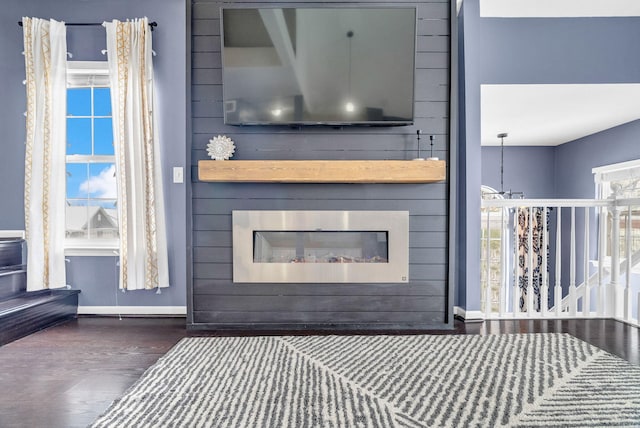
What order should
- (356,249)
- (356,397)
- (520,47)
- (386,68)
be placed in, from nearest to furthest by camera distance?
(356,397), (386,68), (356,249), (520,47)

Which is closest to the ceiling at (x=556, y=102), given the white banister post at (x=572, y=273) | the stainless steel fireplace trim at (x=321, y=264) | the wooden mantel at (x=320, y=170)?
the white banister post at (x=572, y=273)

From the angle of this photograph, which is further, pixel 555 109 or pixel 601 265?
pixel 555 109

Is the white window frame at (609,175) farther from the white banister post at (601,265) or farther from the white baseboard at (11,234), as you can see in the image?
the white baseboard at (11,234)

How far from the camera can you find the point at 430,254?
2.55 meters

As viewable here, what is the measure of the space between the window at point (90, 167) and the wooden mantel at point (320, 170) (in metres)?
1.04

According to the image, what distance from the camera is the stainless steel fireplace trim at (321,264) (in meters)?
2.53

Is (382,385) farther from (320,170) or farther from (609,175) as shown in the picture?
(609,175)

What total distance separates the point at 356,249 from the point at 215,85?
4.77 feet

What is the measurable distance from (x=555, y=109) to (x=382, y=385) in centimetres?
372

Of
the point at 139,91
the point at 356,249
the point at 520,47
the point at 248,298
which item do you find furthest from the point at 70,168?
the point at 520,47

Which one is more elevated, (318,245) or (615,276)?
(318,245)

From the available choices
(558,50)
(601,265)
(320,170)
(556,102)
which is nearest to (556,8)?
(558,50)

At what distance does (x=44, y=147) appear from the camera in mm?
2666

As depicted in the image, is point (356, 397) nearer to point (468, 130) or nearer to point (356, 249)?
point (356, 249)
